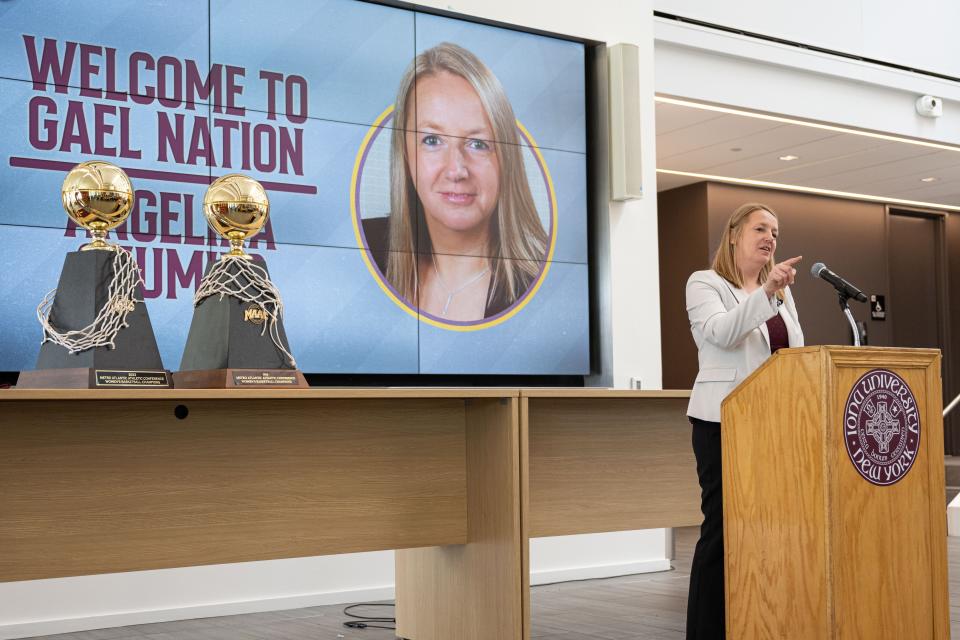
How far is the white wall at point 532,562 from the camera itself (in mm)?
4441

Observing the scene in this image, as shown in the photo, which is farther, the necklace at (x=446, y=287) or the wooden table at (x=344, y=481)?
the necklace at (x=446, y=287)

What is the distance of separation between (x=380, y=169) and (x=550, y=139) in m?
1.00

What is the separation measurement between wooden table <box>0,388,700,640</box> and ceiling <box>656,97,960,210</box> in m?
3.78

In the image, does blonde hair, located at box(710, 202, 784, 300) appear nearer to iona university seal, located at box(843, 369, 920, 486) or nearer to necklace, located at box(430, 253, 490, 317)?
iona university seal, located at box(843, 369, 920, 486)

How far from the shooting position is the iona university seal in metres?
2.66

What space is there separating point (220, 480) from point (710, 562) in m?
1.35

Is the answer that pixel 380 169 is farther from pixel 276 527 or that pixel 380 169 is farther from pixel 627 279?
pixel 276 527

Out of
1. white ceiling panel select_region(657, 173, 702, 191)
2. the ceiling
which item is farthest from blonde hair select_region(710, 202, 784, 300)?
white ceiling panel select_region(657, 173, 702, 191)

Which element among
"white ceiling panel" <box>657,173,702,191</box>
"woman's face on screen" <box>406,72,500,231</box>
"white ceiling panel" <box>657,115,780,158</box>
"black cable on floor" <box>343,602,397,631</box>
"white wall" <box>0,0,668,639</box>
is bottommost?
"black cable on floor" <box>343,602,397,631</box>

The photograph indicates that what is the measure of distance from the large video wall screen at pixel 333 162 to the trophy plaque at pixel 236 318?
6.08ft

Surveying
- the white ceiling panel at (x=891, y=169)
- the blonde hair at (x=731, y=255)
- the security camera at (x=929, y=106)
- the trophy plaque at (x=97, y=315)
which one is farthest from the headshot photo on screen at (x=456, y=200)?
the white ceiling panel at (x=891, y=169)

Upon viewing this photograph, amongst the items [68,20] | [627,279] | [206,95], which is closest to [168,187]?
[206,95]

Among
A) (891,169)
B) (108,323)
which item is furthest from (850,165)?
(108,323)

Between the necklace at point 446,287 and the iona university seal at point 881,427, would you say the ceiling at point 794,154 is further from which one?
the iona university seal at point 881,427
